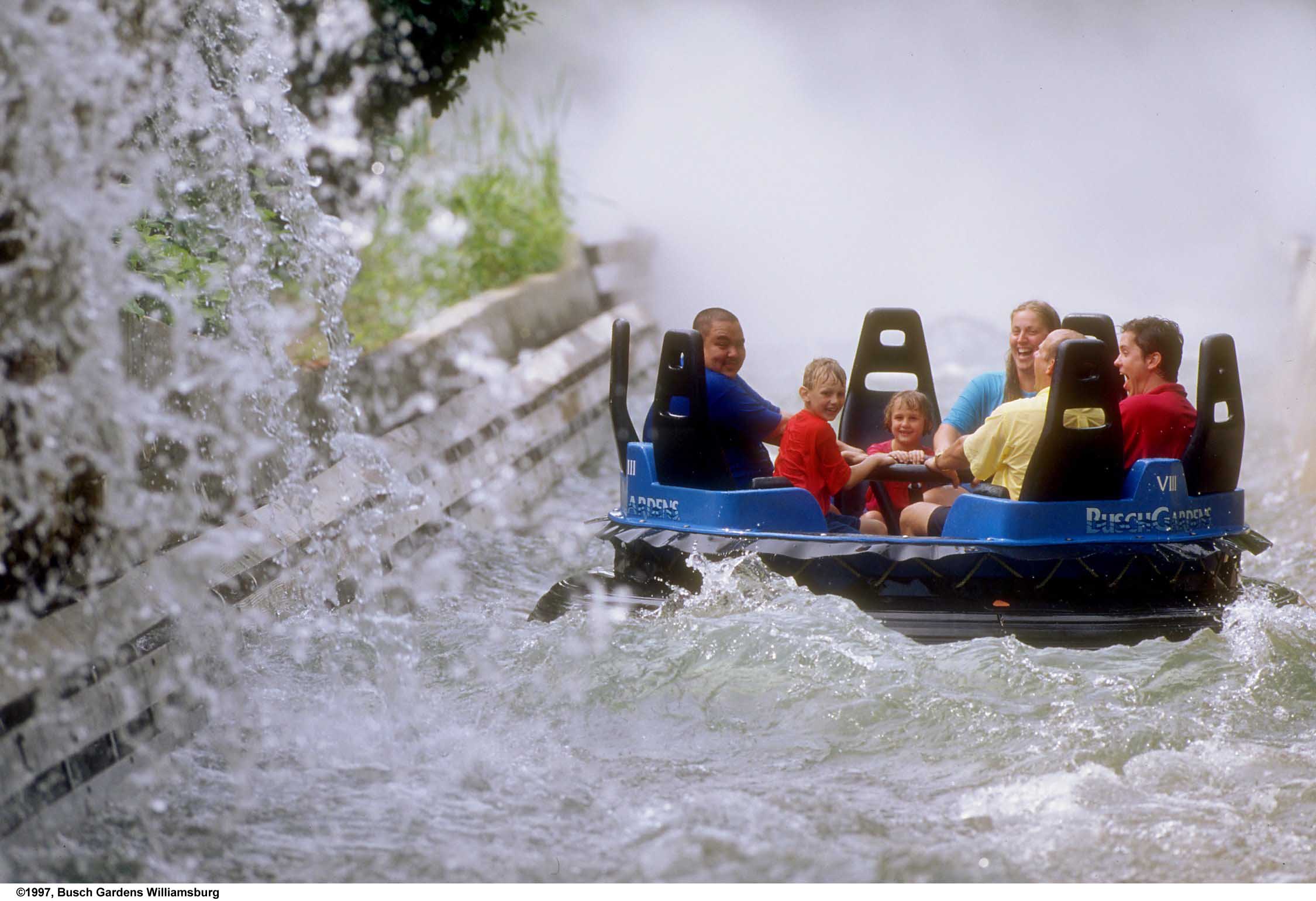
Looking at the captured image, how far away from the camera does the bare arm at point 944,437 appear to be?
489 centimetres

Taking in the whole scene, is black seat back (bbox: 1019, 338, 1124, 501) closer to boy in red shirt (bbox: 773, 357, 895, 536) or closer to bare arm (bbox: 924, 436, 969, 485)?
bare arm (bbox: 924, 436, 969, 485)

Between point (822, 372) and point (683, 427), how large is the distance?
472 millimetres

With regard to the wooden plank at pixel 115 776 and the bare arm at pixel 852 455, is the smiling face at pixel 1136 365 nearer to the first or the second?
the bare arm at pixel 852 455

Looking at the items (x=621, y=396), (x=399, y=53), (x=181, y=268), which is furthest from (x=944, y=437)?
(x=399, y=53)

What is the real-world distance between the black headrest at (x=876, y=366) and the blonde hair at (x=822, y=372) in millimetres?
950

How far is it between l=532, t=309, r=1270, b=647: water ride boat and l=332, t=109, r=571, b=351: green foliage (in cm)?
317

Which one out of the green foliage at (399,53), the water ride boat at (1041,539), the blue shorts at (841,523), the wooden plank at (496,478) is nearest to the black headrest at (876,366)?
the blue shorts at (841,523)

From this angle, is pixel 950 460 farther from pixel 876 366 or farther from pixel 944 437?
pixel 876 366

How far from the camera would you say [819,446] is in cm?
468

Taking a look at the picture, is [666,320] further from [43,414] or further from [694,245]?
[43,414]

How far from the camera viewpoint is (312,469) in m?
5.59

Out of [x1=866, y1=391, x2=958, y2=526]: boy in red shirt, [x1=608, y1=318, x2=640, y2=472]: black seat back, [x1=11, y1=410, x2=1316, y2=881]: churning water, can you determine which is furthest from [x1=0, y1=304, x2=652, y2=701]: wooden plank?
[x1=866, y1=391, x2=958, y2=526]: boy in red shirt

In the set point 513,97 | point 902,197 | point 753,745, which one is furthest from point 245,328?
point 902,197

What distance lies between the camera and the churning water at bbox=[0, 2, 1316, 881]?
9.74 feet
